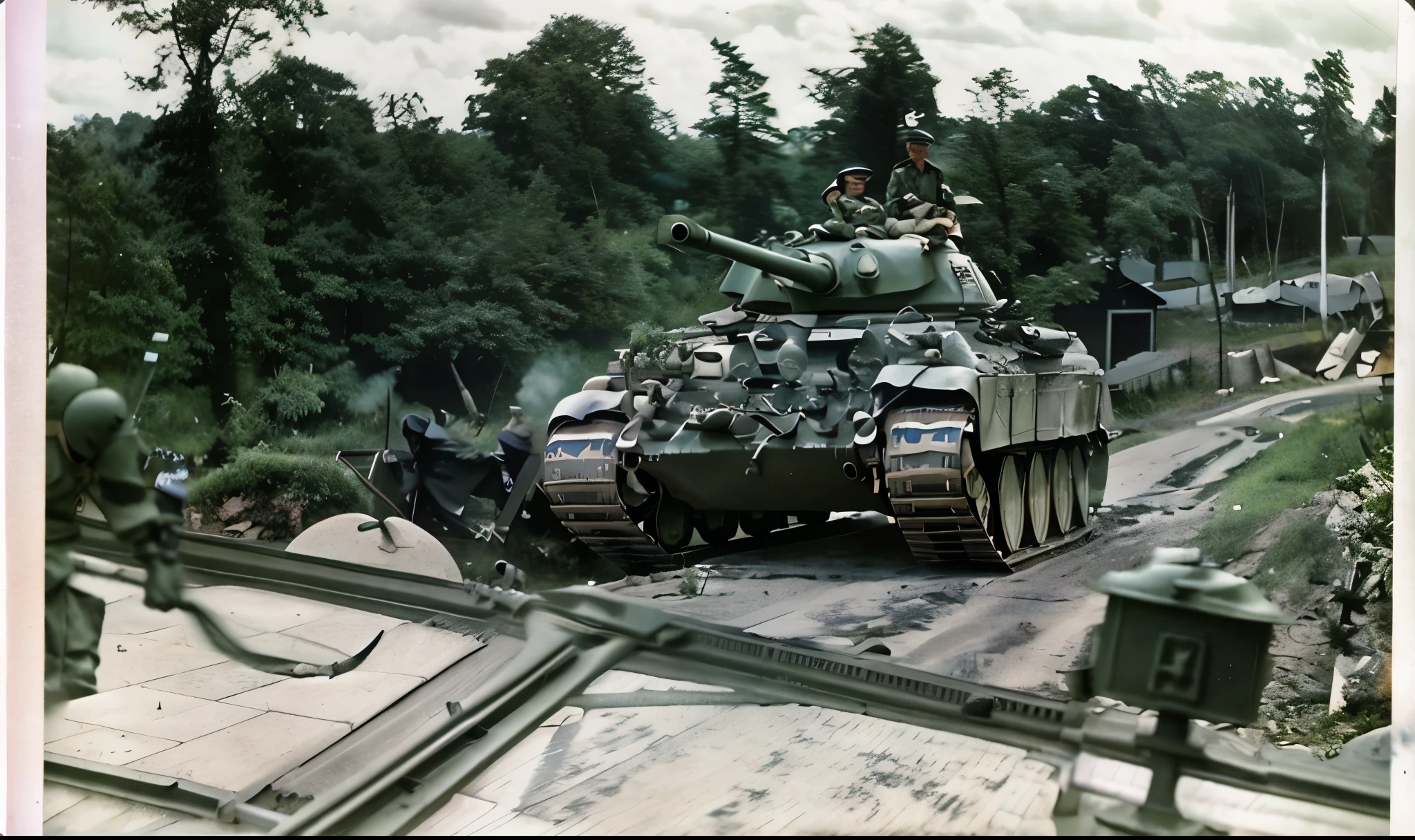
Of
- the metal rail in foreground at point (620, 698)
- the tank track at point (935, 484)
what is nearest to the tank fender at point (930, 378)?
the tank track at point (935, 484)

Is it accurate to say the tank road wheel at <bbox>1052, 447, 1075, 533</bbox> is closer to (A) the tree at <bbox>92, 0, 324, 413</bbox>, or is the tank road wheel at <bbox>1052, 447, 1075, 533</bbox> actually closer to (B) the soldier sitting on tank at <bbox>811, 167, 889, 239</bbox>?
(B) the soldier sitting on tank at <bbox>811, 167, 889, 239</bbox>

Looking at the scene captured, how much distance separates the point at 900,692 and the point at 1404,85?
107 inches

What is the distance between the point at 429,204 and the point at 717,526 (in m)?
2.28

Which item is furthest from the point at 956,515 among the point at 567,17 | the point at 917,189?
the point at 567,17

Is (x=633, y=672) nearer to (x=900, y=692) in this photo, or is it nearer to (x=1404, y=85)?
(x=900, y=692)

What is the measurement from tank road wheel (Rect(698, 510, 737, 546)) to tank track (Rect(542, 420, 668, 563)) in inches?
19.3

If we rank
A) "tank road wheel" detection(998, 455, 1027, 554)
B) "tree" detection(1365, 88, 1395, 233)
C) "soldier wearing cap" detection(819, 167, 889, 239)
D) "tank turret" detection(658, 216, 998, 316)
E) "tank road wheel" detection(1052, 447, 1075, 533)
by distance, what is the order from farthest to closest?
"tank road wheel" detection(998, 455, 1027, 554)
"tank road wheel" detection(1052, 447, 1075, 533)
"tank turret" detection(658, 216, 998, 316)
"soldier wearing cap" detection(819, 167, 889, 239)
"tree" detection(1365, 88, 1395, 233)

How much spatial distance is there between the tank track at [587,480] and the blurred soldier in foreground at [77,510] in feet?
5.98

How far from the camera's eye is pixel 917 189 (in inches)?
196

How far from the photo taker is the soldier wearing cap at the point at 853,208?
495 centimetres

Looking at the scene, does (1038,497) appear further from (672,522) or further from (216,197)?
(216,197)

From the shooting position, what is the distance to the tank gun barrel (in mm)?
4781

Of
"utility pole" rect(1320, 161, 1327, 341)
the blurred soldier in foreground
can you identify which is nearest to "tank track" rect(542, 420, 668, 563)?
the blurred soldier in foreground

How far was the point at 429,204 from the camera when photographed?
506 centimetres
